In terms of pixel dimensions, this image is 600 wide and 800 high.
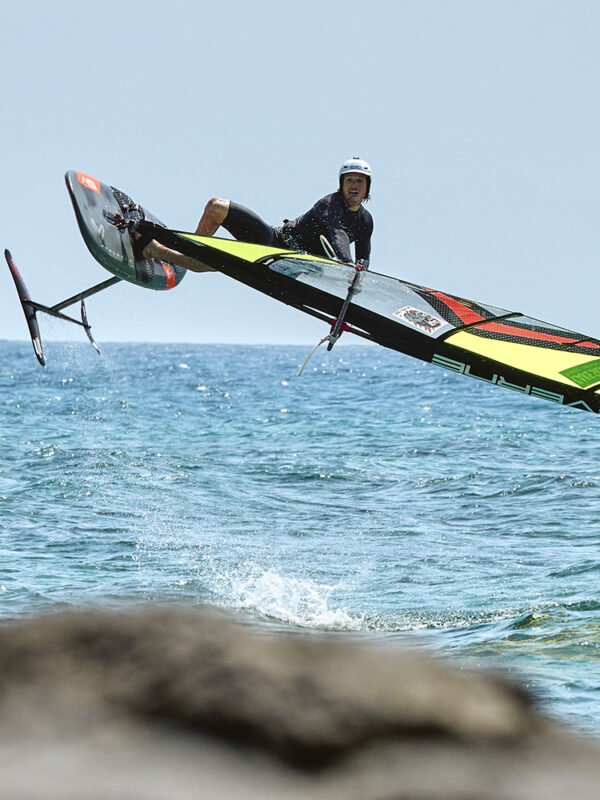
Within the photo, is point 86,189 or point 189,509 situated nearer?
point 86,189

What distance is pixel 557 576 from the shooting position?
34.9 ft

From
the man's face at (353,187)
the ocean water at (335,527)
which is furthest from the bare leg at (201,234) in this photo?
the ocean water at (335,527)

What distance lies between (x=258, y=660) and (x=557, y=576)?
949 cm

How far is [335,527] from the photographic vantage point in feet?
45.6

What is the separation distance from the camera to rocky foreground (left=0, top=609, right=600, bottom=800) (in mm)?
1390

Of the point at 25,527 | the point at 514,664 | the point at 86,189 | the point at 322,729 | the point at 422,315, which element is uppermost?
the point at 86,189

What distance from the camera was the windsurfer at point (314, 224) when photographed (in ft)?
29.4

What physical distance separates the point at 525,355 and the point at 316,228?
2.51 metres

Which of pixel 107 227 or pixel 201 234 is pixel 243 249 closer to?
pixel 201 234

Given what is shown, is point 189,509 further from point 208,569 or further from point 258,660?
point 258,660

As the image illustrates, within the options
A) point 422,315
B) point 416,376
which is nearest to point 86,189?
point 422,315

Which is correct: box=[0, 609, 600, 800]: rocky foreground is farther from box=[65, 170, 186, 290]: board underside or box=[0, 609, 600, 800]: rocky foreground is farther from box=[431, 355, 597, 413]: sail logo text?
box=[65, 170, 186, 290]: board underside

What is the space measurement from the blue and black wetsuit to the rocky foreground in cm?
729

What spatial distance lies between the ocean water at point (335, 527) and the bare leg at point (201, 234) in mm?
1322
